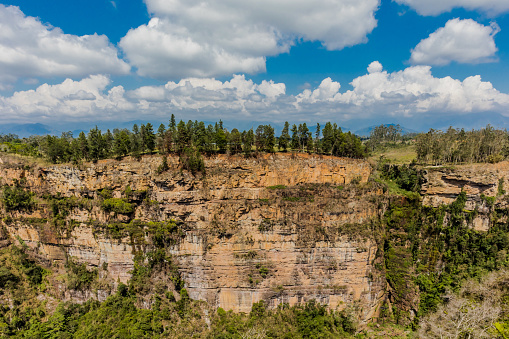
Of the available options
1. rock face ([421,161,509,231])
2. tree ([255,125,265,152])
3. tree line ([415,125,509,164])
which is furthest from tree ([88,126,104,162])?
tree line ([415,125,509,164])

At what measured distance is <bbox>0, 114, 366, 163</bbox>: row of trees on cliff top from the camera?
4425 centimetres

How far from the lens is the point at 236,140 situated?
45.8 meters

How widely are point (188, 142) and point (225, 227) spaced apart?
1820 centimetres

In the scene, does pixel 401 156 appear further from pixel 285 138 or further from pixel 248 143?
pixel 248 143

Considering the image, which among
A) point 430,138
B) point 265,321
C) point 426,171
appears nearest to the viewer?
point 265,321

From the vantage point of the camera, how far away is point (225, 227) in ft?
128

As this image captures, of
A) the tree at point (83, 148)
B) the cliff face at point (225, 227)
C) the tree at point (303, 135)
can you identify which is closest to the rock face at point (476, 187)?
the cliff face at point (225, 227)

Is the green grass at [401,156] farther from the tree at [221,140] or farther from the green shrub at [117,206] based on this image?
the green shrub at [117,206]

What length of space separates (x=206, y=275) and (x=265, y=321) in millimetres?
11688

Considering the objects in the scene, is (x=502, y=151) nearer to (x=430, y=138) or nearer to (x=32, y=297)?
(x=430, y=138)

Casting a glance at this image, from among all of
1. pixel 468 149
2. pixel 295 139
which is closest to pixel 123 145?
pixel 295 139

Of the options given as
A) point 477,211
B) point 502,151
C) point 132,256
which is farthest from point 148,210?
point 502,151

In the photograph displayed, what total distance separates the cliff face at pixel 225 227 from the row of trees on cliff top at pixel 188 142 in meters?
2.96

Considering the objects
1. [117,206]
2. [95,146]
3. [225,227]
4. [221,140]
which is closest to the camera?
[225,227]
